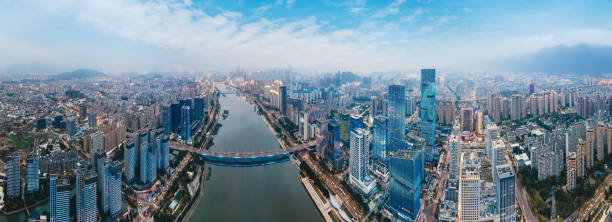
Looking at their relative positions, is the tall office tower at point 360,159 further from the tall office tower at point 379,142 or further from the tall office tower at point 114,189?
the tall office tower at point 114,189

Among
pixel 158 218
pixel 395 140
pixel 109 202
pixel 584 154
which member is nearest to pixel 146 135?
pixel 109 202

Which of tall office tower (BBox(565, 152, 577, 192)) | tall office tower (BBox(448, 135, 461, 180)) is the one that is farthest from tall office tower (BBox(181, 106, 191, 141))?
tall office tower (BBox(565, 152, 577, 192))

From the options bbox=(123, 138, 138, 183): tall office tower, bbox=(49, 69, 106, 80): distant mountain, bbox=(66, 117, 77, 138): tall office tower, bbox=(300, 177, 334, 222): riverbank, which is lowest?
bbox=(300, 177, 334, 222): riverbank

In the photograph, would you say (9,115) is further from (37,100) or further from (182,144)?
(182,144)

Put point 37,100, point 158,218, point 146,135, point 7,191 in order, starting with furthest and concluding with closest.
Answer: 1. point 37,100
2. point 146,135
3. point 7,191
4. point 158,218

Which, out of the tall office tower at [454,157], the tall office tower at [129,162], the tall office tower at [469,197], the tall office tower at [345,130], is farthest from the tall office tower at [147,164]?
the tall office tower at [454,157]

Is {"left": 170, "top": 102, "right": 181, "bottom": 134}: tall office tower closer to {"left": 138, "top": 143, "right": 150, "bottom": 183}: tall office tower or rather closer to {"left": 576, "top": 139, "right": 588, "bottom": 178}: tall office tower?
{"left": 138, "top": 143, "right": 150, "bottom": 183}: tall office tower

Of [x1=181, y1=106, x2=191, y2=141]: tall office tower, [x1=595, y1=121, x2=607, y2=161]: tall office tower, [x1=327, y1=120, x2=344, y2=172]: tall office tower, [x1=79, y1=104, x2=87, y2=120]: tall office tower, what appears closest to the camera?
[x1=595, y1=121, x2=607, y2=161]: tall office tower

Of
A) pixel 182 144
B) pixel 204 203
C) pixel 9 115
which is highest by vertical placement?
pixel 9 115
